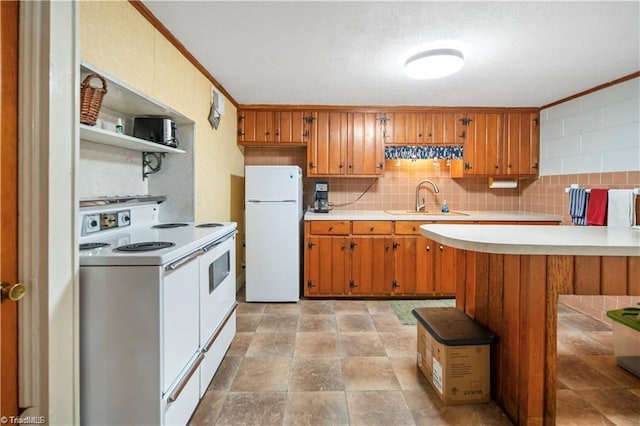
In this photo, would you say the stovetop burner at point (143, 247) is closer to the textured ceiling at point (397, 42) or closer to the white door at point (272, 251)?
the textured ceiling at point (397, 42)

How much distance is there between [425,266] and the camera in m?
3.56

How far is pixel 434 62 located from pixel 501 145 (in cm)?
212

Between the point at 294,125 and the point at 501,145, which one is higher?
the point at 294,125

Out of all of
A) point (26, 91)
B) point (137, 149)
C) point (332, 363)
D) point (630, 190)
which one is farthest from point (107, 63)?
point (630, 190)

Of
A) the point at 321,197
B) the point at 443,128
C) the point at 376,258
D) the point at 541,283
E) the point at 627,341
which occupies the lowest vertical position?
the point at 627,341

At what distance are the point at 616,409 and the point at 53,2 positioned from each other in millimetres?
3244

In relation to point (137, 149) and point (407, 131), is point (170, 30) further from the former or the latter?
point (407, 131)

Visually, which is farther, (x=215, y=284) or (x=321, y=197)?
(x=321, y=197)

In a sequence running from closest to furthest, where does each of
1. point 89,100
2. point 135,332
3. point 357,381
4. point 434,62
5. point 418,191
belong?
1. point 135,332
2. point 89,100
3. point 357,381
4. point 434,62
5. point 418,191

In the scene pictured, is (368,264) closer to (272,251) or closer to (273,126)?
(272,251)

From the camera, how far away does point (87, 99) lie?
4.72 feet

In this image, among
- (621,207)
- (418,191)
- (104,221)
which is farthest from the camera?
(418,191)

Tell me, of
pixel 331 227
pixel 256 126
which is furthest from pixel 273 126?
pixel 331 227

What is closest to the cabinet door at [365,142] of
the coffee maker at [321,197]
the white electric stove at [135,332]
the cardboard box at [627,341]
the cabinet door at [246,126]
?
the coffee maker at [321,197]
